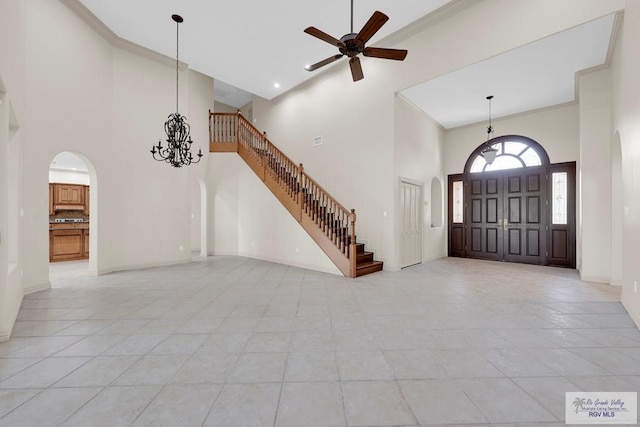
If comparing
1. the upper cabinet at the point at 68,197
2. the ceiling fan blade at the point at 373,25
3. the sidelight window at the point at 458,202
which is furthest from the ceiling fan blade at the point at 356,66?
the upper cabinet at the point at 68,197

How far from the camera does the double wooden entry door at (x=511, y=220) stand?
7.02 m

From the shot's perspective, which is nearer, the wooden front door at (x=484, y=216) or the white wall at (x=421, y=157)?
the white wall at (x=421, y=157)

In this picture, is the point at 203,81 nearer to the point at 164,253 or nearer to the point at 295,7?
the point at 295,7

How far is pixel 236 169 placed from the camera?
9.07 meters

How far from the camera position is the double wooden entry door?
702 centimetres

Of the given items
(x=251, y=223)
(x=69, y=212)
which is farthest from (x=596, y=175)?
(x=69, y=212)

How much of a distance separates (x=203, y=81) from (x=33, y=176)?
17.4ft

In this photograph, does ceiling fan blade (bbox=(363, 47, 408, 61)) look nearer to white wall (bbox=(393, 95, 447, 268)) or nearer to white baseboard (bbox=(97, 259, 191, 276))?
white wall (bbox=(393, 95, 447, 268))

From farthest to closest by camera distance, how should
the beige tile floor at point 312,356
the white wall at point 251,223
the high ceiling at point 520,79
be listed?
the white wall at point 251,223
the high ceiling at point 520,79
the beige tile floor at point 312,356

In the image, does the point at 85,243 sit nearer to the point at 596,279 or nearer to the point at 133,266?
the point at 133,266

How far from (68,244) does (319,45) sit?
9127 millimetres

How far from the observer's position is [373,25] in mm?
3250

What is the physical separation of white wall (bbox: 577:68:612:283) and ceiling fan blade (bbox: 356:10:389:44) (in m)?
5.12

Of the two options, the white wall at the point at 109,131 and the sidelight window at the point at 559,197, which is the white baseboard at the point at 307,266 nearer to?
the white wall at the point at 109,131
